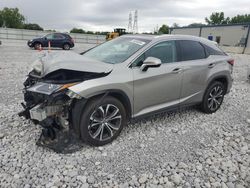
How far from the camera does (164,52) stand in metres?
3.54

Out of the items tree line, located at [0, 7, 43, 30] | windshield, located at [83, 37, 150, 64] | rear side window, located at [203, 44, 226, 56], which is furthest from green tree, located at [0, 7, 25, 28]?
rear side window, located at [203, 44, 226, 56]

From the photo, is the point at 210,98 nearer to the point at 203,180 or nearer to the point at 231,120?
the point at 231,120

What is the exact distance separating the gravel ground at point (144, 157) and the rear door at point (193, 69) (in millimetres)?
518

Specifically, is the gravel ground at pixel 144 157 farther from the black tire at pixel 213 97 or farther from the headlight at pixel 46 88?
the headlight at pixel 46 88

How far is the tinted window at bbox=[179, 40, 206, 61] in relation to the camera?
3785 mm

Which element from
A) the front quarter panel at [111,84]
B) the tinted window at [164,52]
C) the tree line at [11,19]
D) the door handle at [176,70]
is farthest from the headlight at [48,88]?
the tree line at [11,19]

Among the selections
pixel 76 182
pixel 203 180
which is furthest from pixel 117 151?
pixel 203 180

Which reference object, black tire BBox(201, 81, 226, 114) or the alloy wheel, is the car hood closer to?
the alloy wheel

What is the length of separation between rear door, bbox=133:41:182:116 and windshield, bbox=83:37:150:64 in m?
0.21

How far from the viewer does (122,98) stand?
10.0 ft

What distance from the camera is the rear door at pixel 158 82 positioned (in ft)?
10.4

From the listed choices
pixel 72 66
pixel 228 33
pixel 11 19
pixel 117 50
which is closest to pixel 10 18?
pixel 11 19

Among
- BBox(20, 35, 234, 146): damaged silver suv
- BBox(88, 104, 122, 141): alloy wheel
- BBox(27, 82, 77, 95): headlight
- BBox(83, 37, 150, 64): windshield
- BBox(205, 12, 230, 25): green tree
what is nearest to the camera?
BBox(27, 82, 77, 95): headlight

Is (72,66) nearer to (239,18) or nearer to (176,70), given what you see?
(176,70)
